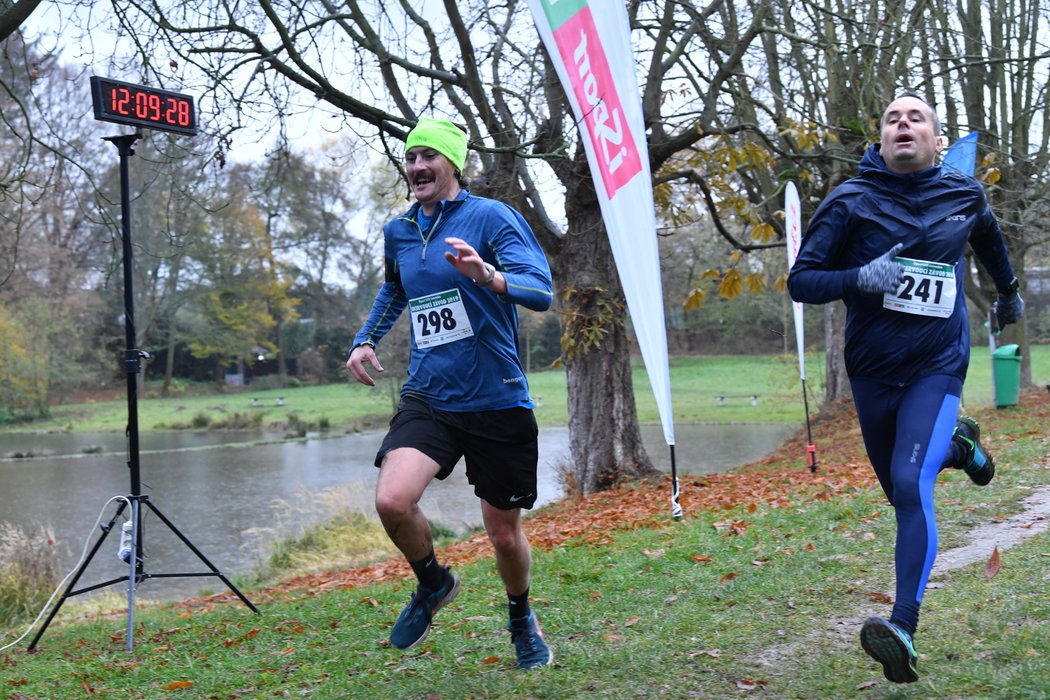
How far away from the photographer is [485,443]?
427 cm

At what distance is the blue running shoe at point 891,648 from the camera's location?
3.48 m

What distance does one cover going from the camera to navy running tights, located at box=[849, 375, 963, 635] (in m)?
3.73

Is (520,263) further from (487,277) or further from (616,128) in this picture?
(616,128)

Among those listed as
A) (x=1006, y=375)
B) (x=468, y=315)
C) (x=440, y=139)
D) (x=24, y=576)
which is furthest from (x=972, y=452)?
(x=1006, y=375)

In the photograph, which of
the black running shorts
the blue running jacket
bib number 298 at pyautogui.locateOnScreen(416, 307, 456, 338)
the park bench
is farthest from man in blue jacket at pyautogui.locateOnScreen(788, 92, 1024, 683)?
the park bench

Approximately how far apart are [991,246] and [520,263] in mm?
2000

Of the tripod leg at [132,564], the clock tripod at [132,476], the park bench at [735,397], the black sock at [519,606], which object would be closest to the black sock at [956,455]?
the black sock at [519,606]

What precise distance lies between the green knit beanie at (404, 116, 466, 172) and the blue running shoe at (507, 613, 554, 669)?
204 centimetres

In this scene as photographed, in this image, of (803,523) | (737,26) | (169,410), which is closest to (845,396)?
(737,26)

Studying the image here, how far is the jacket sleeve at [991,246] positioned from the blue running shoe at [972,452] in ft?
2.09

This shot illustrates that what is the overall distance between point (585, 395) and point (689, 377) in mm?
35417

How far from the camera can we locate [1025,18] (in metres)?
18.7

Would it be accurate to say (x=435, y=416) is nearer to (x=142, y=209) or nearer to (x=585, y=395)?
(x=585, y=395)

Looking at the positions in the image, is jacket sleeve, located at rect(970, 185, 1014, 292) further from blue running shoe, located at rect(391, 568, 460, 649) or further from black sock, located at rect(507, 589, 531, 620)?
blue running shoe, located at rect(391, 568, 460, 649)
